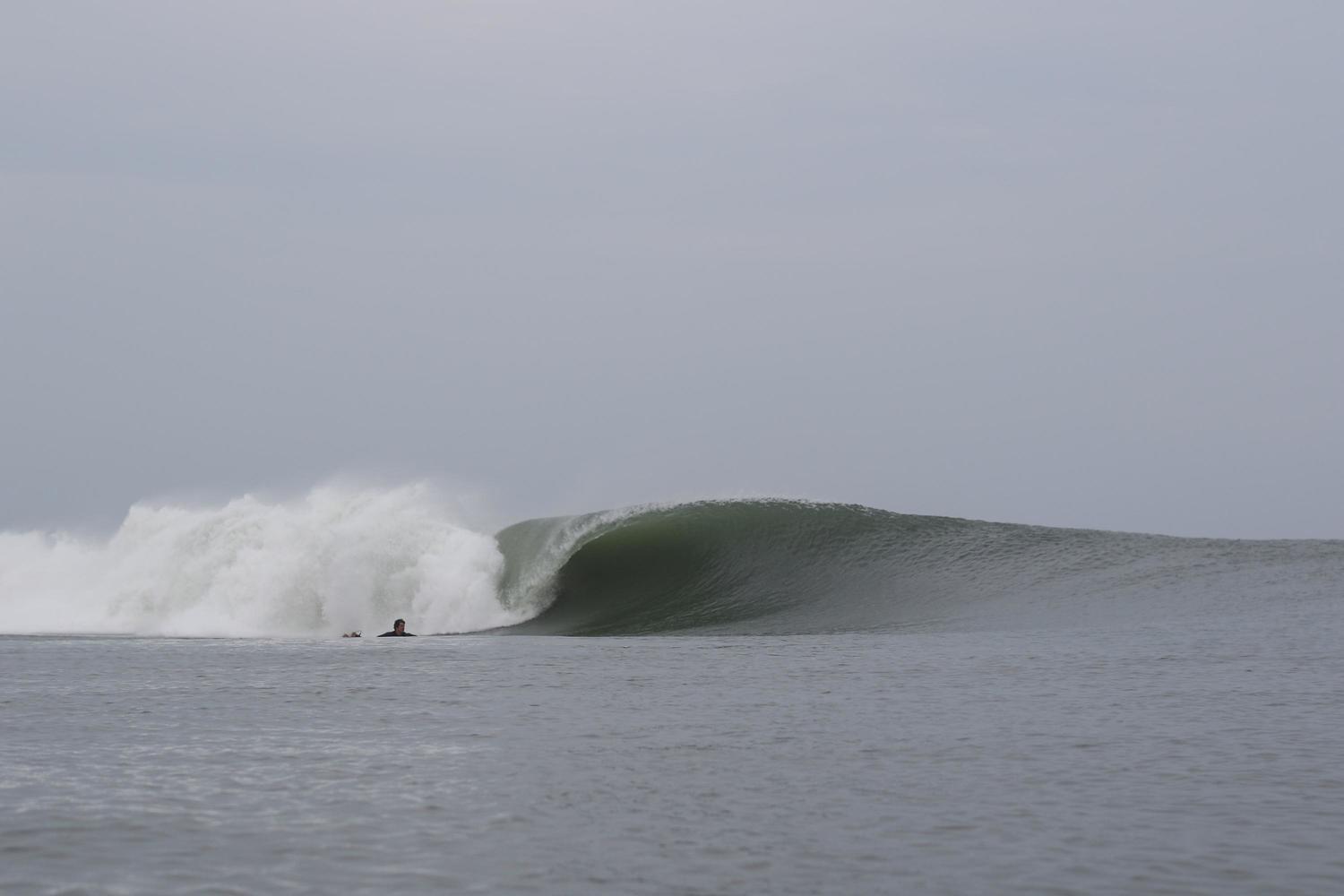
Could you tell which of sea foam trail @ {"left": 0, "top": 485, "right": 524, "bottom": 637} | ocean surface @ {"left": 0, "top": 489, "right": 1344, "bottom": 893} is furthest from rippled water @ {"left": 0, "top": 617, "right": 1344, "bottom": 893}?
sea foam trail @ {"left": 0, "top": 485, "right": 524, "bottom": 637}

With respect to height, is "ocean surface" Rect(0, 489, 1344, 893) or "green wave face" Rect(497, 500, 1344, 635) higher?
"green wave face" Rect(497, 500, 1344, 635)

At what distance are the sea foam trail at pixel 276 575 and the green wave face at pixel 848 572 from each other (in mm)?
1116

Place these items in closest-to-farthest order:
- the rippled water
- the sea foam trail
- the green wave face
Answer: the rippled water
the green wave face
the sea foam trail

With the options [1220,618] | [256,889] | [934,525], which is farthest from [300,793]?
[934,525]

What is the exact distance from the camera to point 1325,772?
6996 mm

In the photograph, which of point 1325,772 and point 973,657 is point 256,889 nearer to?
point 1325,772

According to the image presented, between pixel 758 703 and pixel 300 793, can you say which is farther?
pixel 758 703

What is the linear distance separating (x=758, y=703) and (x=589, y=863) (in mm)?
4753

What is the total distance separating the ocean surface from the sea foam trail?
10.5 ft

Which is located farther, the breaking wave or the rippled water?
the breaking wave

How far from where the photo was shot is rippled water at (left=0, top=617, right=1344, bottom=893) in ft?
17.4

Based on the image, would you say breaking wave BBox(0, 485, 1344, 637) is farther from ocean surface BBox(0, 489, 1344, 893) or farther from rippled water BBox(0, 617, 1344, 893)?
rippled water BBox(0, 617, 1344, 893)

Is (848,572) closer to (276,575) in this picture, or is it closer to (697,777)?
(276,575)

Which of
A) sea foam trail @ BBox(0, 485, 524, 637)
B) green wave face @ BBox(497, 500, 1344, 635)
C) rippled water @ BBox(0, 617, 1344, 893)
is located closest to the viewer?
rippled water @ BBox(0, 617, 1344, 893)
